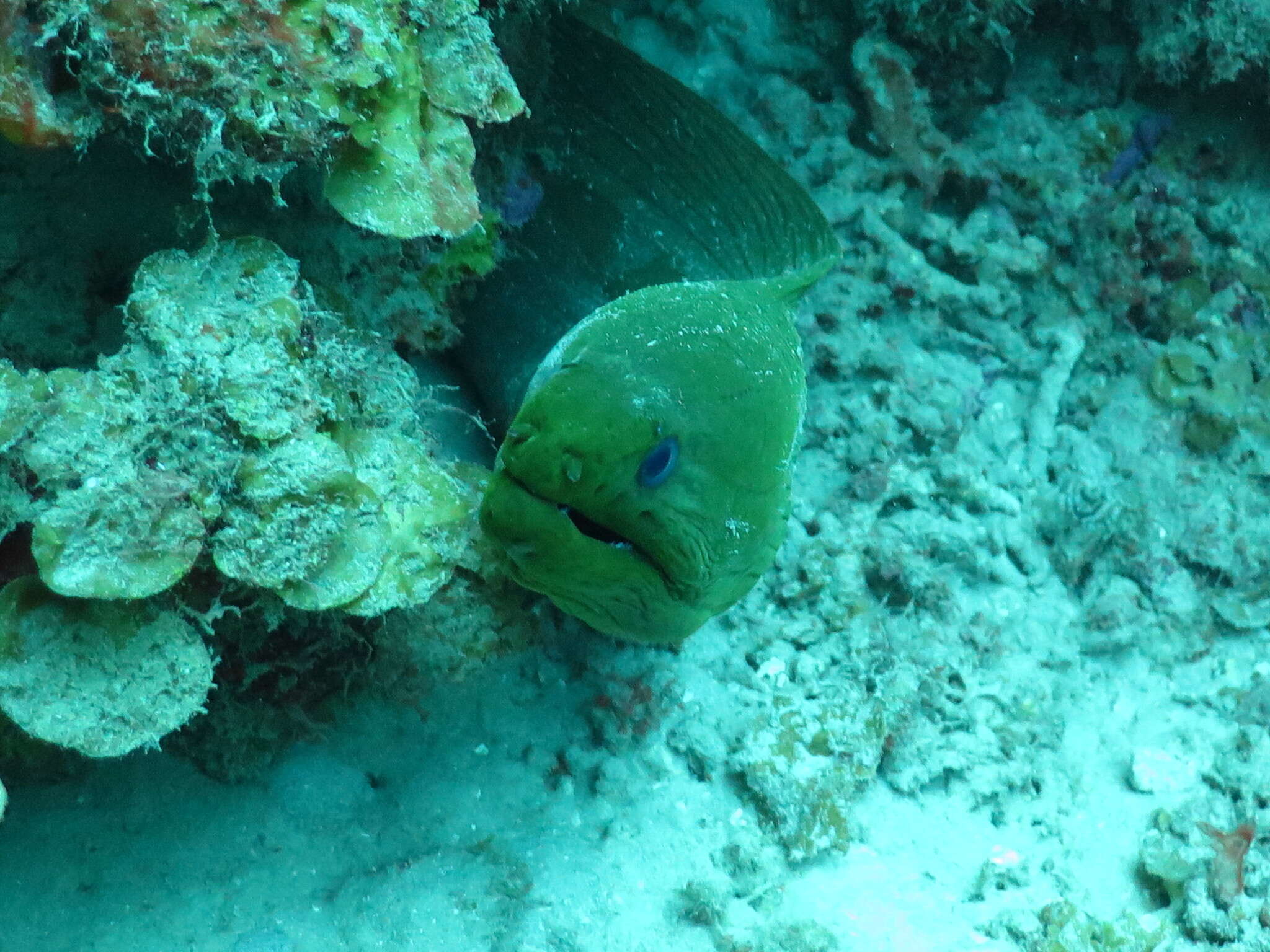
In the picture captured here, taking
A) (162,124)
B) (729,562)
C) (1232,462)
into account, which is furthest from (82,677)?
(1232,462)

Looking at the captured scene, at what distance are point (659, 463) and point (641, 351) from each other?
0.33 m

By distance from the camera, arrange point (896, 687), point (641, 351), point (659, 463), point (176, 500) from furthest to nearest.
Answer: point (896, 687) < point (641, 351) < point (659, 463) < point (176, 500)

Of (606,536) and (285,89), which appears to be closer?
(285,89)

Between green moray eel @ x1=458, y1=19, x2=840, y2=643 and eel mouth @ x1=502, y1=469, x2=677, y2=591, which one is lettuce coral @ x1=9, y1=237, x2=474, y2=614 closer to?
green moray eel @ x1=458, y1=19, x2=840, y2=643

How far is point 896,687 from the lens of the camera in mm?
3104

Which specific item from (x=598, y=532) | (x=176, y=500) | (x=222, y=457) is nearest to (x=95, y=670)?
(x=176, y=500)

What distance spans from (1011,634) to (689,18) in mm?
3259

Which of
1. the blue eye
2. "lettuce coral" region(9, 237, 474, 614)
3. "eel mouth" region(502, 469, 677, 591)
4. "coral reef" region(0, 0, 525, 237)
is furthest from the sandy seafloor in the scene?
"coral reef" region(0, 0, 525, 237)

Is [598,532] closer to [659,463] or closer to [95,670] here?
[659,463]

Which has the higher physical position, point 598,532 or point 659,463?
point 659,463

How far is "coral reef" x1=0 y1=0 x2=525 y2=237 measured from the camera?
1.74 m

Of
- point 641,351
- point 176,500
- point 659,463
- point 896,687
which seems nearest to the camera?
point 176,500

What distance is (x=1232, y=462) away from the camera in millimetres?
4027

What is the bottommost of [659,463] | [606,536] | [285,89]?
[606,536]
